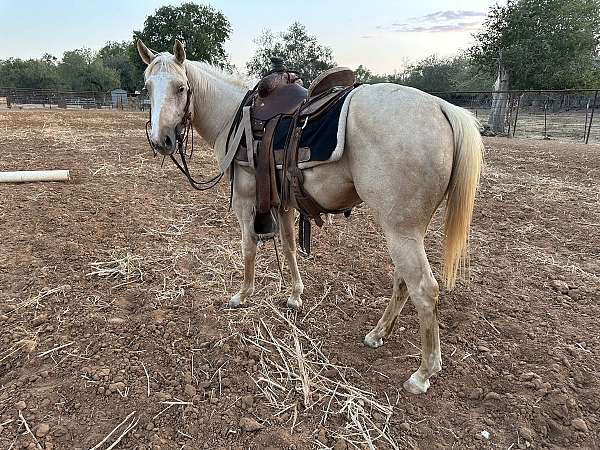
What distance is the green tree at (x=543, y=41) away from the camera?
19641 mm

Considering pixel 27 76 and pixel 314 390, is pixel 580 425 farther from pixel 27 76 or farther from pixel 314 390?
pixel 27 76

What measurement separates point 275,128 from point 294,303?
1.43m

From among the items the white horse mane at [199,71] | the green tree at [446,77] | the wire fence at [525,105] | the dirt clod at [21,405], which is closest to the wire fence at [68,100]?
the wire fence at [525,105]

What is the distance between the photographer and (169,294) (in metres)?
3.30

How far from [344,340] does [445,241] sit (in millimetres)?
1021

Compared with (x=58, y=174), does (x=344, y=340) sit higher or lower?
lower

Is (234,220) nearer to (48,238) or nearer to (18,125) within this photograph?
(48,238)

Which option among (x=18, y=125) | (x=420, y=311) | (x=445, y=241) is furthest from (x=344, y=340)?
(x=18, y=125)

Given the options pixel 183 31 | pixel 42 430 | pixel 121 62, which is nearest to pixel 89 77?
pixel 121 62

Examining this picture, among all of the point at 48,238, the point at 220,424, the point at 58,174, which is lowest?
the point at 220,424

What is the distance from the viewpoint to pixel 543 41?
2002 cm

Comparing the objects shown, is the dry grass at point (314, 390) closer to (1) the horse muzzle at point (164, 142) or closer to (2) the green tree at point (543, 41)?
(1) the horse muzzle at point (164, 142)

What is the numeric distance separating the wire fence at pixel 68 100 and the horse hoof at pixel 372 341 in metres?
33.4

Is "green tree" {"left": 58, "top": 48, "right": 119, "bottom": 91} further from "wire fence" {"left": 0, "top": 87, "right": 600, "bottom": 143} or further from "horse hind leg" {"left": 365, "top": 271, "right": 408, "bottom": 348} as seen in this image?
"horse hind leg" {"left": 365, "top": 271, "right": 408, "bottom": 348}
